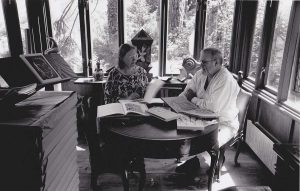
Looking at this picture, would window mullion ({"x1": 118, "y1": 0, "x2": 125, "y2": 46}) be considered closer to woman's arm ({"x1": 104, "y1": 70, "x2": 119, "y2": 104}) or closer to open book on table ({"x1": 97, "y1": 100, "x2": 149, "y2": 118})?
woman's arm ({"x1": 104, "y1": 70, "x2": 119, "y2": 104})

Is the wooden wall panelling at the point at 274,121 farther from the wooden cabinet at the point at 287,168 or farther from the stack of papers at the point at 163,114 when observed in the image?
the stack of papers at the point at 163,114

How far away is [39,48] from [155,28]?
1873 millimetres

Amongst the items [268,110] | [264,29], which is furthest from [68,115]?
[264,29]

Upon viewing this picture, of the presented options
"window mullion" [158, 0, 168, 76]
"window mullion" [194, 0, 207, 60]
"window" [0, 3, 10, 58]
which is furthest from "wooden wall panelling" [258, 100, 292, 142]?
"window" [0, 3, 10, 58]

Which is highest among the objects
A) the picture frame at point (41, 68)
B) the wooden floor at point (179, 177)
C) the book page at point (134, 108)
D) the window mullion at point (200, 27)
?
the window mullion at point (200, 27)

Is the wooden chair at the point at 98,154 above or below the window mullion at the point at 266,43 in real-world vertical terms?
below

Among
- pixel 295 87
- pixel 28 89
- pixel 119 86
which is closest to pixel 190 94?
pixel 119 86

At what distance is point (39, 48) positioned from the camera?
12.7 feet

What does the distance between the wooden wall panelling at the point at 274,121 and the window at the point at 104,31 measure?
248cm

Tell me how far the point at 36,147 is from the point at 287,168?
1458mm

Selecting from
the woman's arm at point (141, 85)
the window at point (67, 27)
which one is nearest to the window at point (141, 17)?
the window at point (67, 27)

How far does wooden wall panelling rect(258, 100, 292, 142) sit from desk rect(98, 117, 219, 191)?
94 cm

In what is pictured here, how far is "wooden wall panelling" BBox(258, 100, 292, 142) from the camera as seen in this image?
8.10 ft

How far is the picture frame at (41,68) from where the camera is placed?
55 cm
